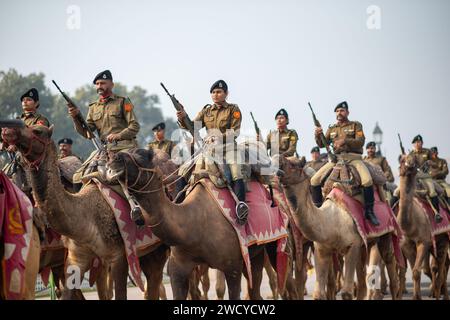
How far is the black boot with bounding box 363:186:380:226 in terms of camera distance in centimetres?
1595

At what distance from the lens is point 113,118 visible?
525 inches

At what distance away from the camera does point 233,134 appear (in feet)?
42.1

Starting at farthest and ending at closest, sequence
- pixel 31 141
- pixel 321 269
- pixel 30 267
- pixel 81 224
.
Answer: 1. pixel 321 269
2. pixel 81 224
3. pixel 31 141
4. pixel 30 267

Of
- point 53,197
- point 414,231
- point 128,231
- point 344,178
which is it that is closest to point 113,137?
point 128,231

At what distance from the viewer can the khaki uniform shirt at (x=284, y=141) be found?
664 inches

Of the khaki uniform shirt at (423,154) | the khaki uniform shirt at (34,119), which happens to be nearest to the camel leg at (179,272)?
the khaki uniform shirt at (34,119)

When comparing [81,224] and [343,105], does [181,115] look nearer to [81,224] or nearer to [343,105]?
[81,224]

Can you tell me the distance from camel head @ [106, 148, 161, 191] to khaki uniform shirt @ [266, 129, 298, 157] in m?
6.57

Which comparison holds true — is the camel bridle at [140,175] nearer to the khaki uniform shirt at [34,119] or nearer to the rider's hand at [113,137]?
the rider's hand at [113,137]

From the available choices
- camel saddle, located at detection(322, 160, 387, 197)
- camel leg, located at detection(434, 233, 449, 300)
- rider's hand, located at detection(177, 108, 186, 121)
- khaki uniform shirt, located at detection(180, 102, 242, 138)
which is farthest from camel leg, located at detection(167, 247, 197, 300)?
camel leg, located at detection(434, 233, 449, 300)

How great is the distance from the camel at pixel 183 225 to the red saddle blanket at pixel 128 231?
0.57 metres

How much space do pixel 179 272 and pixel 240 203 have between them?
4.54 ft
